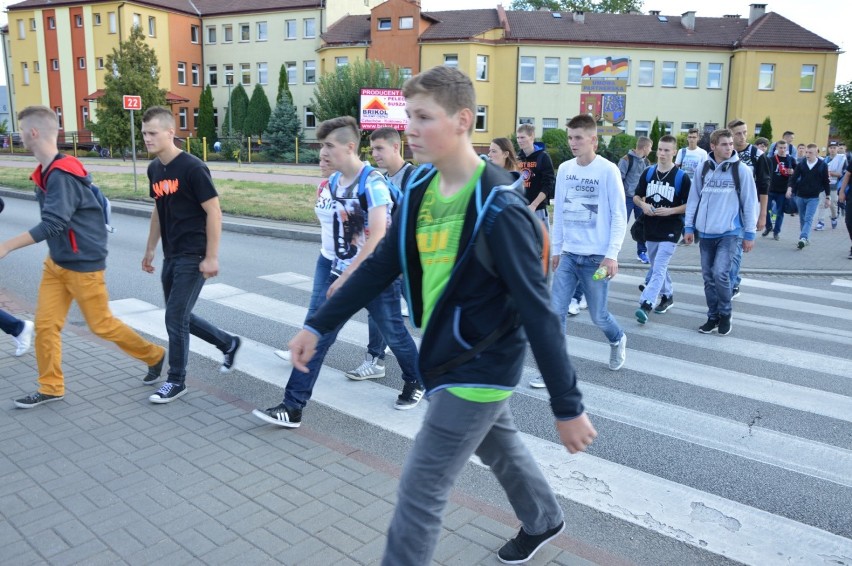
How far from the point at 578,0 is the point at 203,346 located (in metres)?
72.1

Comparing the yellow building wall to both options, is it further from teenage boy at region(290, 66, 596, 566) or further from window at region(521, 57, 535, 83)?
teenage boy at region(290, 66, 596, 566)

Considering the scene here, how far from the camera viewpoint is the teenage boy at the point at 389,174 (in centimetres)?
589

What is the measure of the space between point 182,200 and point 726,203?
537 cm

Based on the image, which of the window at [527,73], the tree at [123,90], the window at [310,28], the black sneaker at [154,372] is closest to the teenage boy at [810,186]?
the black sneaker at [154,372]

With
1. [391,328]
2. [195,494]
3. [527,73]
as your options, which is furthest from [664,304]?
[527,73]

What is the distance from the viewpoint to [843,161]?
64.5 ft

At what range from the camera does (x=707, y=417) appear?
201 inches

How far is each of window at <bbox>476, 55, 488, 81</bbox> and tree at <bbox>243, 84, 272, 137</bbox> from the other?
16770mm

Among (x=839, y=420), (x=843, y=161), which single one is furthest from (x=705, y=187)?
(x=843, y=161)

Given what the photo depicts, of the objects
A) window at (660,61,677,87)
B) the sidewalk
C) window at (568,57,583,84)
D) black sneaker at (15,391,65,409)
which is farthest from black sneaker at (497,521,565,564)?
window at (660,61,677,87)

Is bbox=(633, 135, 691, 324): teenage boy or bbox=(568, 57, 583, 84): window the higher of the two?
bbox=(568, 57, 583, 84): window

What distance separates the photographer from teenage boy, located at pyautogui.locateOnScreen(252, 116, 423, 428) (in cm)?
465

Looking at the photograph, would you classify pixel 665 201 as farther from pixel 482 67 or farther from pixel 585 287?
pixel 482 67

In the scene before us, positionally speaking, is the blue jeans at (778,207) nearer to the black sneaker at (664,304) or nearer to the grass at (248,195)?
the black sneaker at (664,304)
